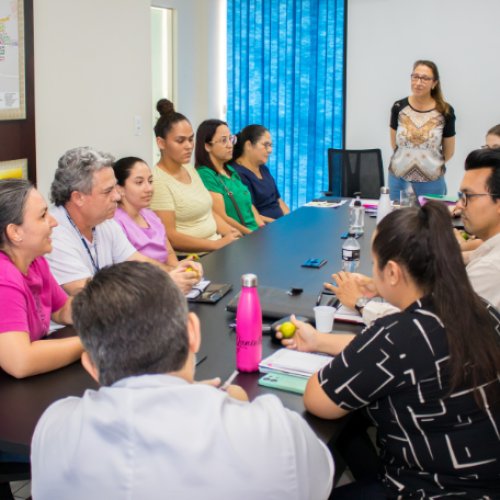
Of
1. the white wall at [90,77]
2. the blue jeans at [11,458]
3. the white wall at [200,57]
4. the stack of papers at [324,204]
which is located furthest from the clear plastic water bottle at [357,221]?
the white wall at [200,57]

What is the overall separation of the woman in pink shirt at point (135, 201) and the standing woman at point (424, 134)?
223 cm

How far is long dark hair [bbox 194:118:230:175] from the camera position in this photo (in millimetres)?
3600

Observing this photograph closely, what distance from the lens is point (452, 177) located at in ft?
16.6

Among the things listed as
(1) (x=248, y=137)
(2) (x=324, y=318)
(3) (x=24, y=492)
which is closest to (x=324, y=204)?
(1) (x=248, y=137)

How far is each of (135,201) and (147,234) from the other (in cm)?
18

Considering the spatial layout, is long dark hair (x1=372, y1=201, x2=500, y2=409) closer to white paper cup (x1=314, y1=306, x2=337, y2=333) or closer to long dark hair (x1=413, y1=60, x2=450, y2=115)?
white paper cup (x1=314, y1=306, x2=337, y2=333)

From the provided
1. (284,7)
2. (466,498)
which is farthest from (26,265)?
(284,7)

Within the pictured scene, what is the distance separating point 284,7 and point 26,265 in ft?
14.6

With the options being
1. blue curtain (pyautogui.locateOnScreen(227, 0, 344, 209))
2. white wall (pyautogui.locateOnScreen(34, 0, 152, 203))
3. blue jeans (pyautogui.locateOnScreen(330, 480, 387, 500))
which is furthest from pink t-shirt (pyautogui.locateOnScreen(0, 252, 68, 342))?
blue curtain (pyautogui.locateOnScreen(227, 0, 344, 209))

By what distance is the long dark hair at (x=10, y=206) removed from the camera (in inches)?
58.2

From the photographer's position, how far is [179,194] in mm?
3102

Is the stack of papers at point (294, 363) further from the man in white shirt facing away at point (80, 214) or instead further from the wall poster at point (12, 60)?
the wall poster at point (12, 60)

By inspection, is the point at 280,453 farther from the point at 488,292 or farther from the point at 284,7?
the point at 284,7

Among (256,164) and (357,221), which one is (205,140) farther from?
(357,221)
